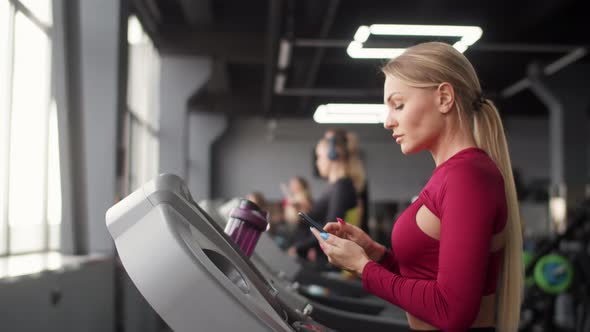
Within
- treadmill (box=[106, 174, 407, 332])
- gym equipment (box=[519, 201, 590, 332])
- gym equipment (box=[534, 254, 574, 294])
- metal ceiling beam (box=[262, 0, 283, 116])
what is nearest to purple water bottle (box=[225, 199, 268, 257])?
treadmill (box=[106, 174, 407, 332])

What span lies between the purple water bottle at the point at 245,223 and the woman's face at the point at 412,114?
325 millimetres

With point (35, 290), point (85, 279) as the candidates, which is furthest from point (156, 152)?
point (35, 290)

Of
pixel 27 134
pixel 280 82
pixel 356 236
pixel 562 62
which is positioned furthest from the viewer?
pixel 280 82

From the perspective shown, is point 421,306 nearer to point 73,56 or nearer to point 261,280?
point 261,280

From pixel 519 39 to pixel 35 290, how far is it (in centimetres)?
805

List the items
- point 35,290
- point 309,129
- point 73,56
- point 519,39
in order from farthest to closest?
point 309,129, point 519,39, point 73,56, point 35,290

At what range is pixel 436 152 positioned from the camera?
4.10 ft

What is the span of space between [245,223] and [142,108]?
7.57 m

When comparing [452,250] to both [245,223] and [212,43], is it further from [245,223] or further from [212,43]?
[212,43]

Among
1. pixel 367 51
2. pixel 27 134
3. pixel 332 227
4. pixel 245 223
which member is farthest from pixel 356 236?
pixel 367 51

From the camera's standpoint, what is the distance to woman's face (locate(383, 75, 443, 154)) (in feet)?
3.92

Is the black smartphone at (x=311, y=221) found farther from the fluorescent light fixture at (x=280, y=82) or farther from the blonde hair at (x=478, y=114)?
the fluorescent light fixture at (x=280, y=82)

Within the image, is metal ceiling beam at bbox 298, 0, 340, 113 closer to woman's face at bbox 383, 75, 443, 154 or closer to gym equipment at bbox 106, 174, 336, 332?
woman's face at bbox 383, 75, 443, 154

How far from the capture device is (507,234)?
120 centimetres
